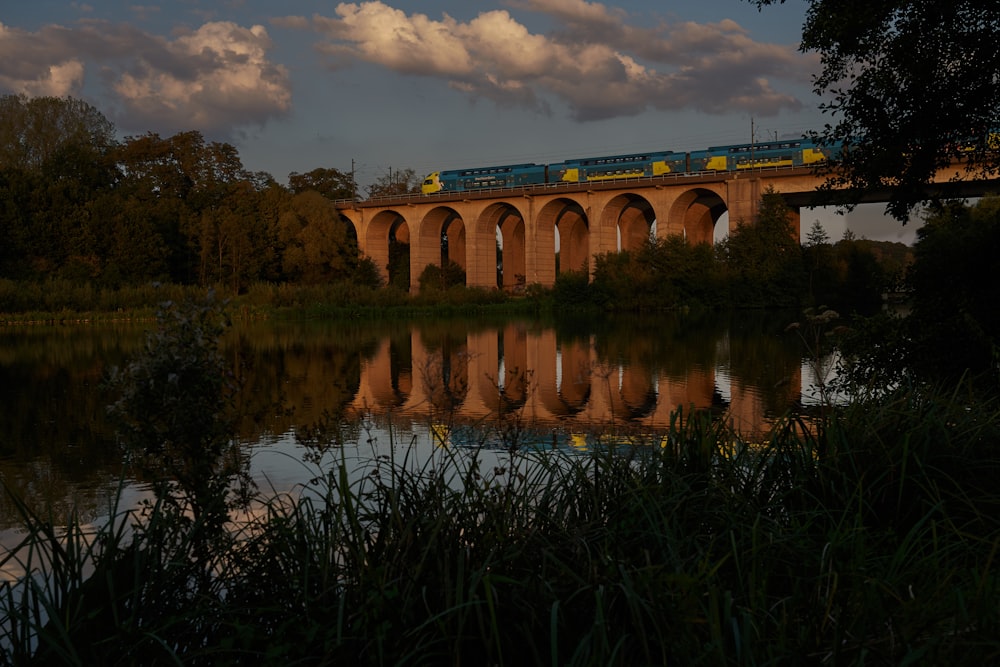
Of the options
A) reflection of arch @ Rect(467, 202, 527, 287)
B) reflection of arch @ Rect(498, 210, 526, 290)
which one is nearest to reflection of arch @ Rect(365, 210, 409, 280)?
reflection of arch @ Rect(498, 210, 526, 290)

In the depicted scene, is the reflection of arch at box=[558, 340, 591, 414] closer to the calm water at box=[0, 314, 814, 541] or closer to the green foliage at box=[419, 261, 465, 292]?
the calm water at box=[0, 314, 814, 541]

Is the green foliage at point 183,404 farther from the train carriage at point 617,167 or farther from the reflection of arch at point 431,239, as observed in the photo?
the reflection of arch at point 431,239

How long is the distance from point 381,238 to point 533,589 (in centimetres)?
5941

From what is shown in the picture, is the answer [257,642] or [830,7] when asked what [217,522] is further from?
[830,7]

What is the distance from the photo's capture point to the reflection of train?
4138 cm

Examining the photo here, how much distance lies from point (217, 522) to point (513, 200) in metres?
48.7

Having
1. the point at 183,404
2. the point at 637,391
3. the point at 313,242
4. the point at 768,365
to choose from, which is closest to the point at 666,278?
the point at 313,242

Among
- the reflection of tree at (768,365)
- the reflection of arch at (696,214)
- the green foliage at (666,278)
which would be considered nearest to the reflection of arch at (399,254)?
the reflection of arch at (696,214)

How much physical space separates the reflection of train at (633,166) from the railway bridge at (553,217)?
2.24 ft

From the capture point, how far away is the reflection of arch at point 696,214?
152 feet

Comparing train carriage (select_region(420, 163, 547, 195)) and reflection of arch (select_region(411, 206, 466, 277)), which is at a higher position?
train carriage (select_region(420, 163, 547, 195))

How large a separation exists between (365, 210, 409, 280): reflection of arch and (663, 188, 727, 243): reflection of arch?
19911 millimetres

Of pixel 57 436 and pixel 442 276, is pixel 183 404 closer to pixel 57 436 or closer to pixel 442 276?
pixel 57 436

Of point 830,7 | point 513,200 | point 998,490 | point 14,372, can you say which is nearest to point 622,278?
point 513,200
